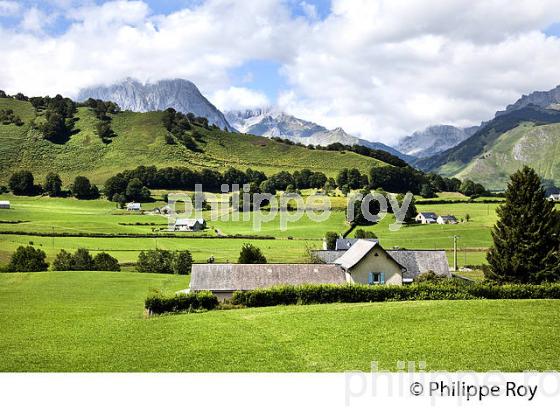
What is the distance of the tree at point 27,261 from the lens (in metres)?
62.0

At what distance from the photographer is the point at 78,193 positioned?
489ft

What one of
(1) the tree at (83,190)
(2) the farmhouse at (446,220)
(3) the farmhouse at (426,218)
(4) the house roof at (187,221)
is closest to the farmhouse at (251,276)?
(4) the house roof at (187,221)

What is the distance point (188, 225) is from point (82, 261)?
1678 inches

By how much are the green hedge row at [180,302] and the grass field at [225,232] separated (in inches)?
1393

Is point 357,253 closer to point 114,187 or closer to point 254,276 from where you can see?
point 254,276

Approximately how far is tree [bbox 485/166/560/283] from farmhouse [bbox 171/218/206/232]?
242 ft

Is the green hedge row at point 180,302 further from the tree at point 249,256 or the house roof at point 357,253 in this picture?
the tree at point 249,256

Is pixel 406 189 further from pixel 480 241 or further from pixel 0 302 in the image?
pixel 0 302

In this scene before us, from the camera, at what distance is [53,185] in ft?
493

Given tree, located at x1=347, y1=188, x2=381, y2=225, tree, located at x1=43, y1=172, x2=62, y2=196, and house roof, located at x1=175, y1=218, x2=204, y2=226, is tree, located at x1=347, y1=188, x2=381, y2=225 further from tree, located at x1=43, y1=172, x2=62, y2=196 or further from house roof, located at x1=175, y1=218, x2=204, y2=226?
tree, located at x1=43, y1=172, x2=62, y2=196

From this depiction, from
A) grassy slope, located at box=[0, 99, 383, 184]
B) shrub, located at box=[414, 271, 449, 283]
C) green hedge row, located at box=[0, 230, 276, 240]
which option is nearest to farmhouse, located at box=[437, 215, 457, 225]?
green hedge row, located at box=[0, 230, 276, 240]

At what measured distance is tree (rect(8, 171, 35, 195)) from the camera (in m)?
148

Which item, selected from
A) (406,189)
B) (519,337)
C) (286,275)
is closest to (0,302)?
(286,275)

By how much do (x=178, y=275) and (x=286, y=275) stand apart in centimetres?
2448
